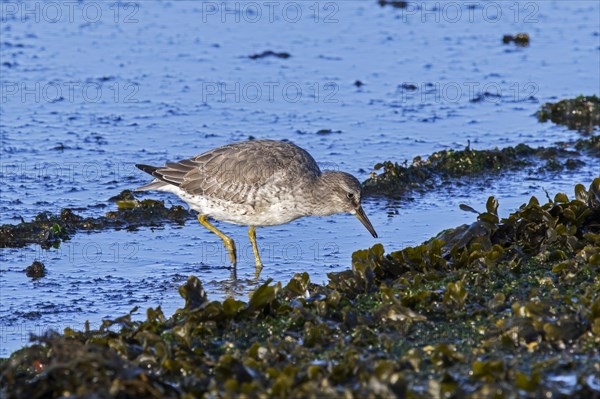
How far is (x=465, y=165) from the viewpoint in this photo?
10000 millimetres

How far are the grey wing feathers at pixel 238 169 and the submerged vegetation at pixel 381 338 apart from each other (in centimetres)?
201

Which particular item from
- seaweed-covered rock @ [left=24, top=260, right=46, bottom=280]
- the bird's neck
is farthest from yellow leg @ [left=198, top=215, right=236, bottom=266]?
seaweed-covered rock @ [left=24, top=260, right=46, bottom=280]

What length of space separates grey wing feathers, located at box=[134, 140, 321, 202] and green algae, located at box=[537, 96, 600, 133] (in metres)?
4.24

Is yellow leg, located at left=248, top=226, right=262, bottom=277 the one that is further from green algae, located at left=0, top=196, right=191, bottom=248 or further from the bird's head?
green algae, located at left=0, top=196, right=191, bottom=248

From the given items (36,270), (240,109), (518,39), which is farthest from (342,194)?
(518,39)

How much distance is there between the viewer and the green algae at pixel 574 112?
11500 mm

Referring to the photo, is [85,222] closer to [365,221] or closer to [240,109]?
[365,221]

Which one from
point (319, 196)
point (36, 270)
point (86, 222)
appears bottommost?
point (36, 270)

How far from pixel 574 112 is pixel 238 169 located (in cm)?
495

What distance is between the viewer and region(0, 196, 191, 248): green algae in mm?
8172

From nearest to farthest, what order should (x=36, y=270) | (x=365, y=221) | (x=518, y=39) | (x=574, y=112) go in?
(x=36, y=270), (x=365, y=221), (x=574, y=112), (x=518, y=39)

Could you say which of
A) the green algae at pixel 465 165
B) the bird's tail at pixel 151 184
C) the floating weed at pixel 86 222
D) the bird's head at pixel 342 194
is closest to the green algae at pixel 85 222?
the floating weed at pixel 86 222

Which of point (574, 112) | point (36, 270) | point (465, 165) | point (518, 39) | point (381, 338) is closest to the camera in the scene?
point (381, 338)

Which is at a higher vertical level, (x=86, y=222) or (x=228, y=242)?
(x=86, y=222)
